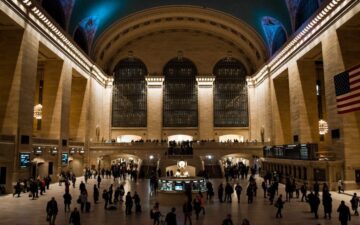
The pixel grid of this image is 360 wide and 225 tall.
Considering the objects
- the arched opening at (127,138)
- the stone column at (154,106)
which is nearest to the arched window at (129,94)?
the stone column at (154,106)

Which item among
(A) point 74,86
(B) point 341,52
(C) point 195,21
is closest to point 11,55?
(A) point 74,86

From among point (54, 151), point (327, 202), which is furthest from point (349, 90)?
point (54, 151)

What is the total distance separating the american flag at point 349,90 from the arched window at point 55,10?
63.8 ft

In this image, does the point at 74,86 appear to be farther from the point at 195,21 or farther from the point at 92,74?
the point at 195,21

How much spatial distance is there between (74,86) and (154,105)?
10.0 m

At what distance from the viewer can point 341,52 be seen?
62.8ft

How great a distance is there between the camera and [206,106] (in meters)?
39.1

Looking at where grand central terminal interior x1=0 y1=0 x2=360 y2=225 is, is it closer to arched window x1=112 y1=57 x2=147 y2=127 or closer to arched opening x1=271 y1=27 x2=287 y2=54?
arched window x1=112 y1=57 x2=147 y2=127

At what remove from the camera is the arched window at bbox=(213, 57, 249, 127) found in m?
39.4

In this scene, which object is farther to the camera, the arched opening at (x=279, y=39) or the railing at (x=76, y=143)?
the arched opening at (x=279, y=39)

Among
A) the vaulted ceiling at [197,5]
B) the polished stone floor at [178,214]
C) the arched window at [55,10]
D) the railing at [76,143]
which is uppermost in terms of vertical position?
the vaulted ceiling at [197,5]

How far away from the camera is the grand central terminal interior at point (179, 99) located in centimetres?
1761

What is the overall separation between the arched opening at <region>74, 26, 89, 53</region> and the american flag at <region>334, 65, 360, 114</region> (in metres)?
22.6

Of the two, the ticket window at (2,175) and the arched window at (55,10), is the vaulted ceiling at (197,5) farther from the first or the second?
the ticket window at (2,175)
